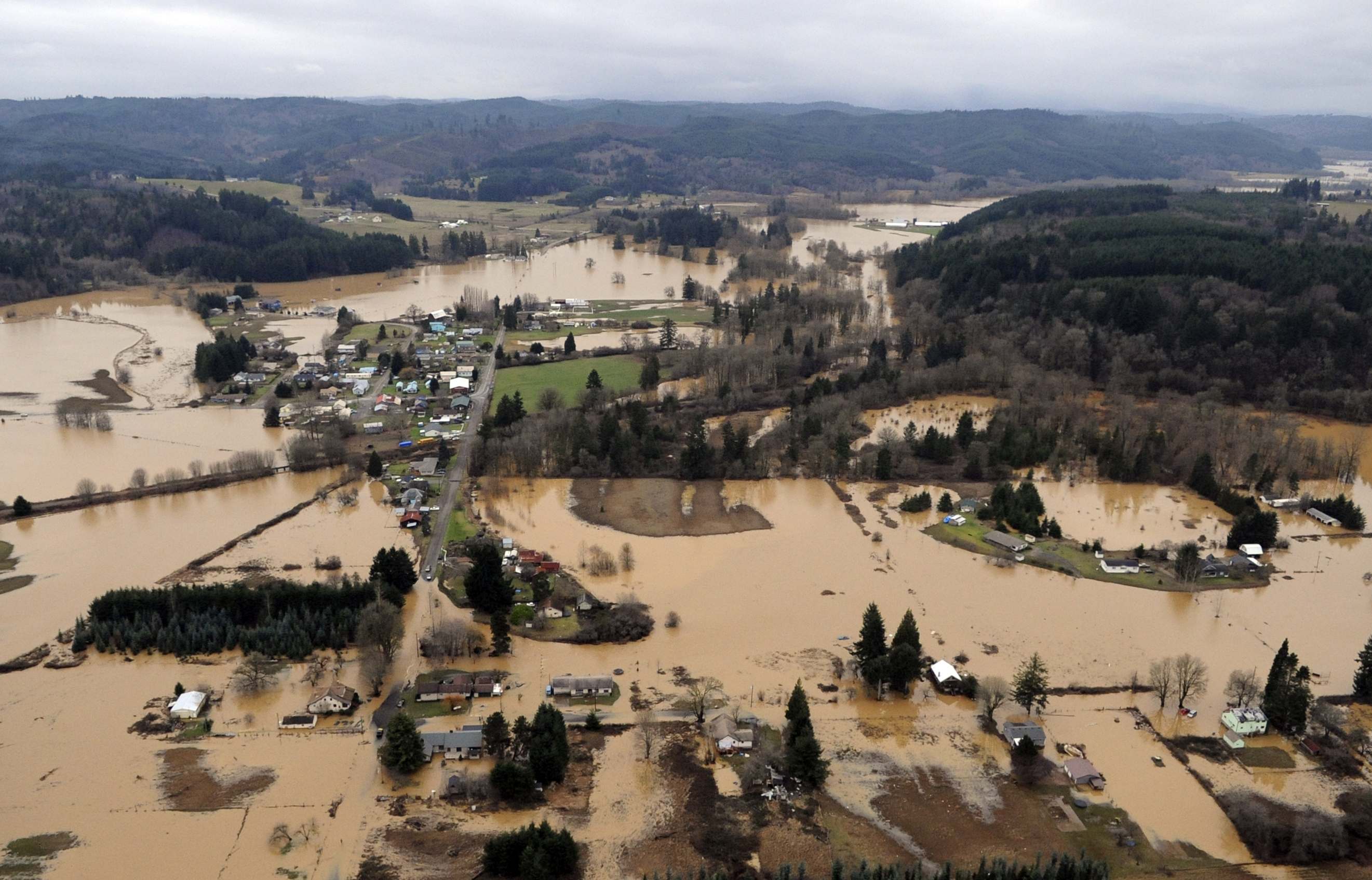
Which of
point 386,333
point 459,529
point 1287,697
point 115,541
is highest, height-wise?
point 386,333

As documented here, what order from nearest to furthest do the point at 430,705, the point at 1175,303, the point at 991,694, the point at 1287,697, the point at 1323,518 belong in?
the point at 1287,697
the point at 991,694
the point at 430,705
the point at 1323,518
the point at 1175,303

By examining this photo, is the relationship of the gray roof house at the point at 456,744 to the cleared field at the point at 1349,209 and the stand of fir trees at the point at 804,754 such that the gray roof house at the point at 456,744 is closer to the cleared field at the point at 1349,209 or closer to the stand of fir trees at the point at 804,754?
the stand of fir trees at the point at 804,754

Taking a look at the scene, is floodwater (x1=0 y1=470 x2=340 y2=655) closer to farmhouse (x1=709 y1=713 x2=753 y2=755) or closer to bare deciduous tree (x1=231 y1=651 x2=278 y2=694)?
bare deciduous tree (x1=231 y1=651 x2=278 y2=694)

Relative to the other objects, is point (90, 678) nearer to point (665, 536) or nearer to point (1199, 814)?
point (665, 536)

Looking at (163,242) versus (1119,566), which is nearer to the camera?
(1119,566)

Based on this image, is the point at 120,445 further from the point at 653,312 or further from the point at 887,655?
the point at 653,312

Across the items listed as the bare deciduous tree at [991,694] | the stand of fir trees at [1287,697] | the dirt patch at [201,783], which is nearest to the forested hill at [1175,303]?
the stand of fir trees at [1287,697]

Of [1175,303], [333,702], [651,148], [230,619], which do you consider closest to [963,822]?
[333,702]
